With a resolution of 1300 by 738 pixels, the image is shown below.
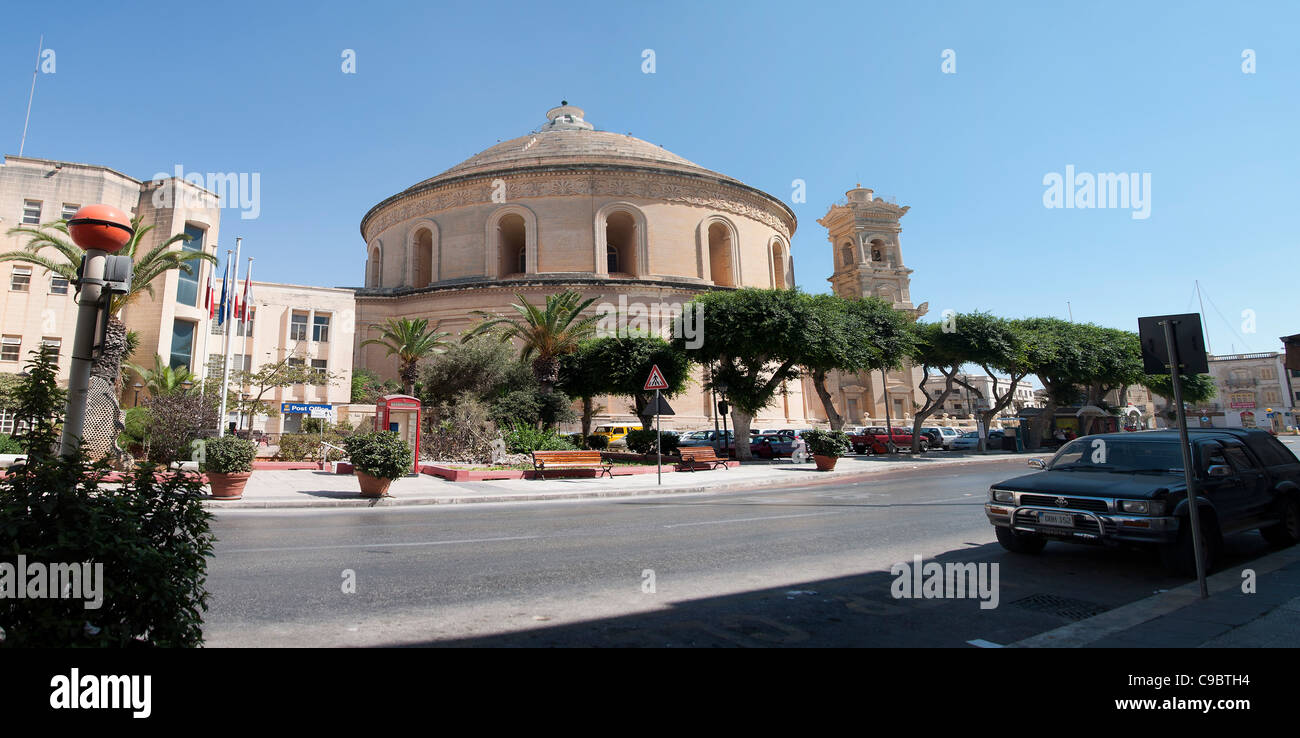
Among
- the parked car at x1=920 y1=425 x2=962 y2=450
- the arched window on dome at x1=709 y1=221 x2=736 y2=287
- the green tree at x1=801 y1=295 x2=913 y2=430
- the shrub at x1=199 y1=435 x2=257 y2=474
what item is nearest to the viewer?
the shrub at x1=199 y1=435 x2=257 y2=474

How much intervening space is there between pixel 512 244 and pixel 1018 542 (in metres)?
44.5

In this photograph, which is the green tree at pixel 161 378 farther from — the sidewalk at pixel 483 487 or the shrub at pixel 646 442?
the shrub at pixel 646 442

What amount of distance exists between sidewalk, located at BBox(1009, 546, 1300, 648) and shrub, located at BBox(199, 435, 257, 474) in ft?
45.1

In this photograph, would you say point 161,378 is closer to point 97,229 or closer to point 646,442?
point 646,442

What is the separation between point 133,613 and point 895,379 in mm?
59362

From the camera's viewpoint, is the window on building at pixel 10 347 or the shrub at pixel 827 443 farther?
the window on building at pixel 10 347

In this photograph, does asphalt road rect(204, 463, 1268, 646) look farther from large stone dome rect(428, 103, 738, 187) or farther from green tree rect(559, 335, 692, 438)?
large stone dome rect(428, 103, 738, 187)

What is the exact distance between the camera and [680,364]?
98.5 feet

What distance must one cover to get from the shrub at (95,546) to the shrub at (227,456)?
1115 cm

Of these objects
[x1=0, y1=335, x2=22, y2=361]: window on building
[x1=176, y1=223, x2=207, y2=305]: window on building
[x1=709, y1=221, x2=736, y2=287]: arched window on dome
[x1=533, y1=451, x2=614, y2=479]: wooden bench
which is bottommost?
[x1=533, y1=451, x2=614, y2=479]: wooden bench

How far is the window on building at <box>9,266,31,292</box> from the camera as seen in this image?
2731 centimetres

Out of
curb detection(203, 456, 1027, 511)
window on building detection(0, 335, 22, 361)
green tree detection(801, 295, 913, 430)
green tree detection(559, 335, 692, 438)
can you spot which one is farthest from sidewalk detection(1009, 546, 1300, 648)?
window on building detection(0, 335, 22, 361)

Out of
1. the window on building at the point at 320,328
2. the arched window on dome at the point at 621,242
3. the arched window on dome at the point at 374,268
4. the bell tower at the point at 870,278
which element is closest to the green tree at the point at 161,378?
the window on building at the point at 320,328

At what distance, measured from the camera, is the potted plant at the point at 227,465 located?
1273 centimetres
